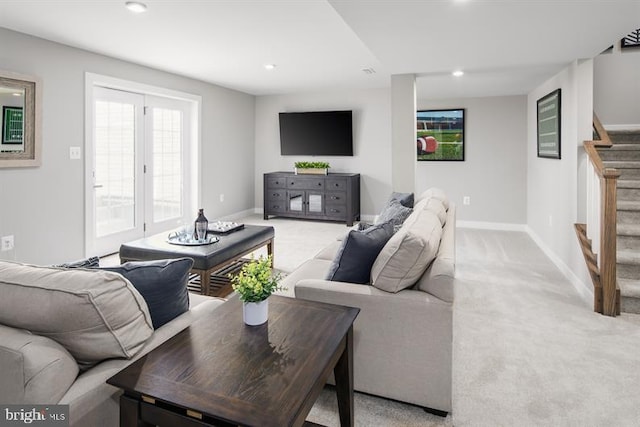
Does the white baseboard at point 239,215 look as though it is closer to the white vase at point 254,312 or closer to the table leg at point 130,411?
the white vase at point 254,312

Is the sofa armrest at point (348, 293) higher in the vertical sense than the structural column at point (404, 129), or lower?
lower

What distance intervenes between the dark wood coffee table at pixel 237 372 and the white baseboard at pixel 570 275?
270 cm

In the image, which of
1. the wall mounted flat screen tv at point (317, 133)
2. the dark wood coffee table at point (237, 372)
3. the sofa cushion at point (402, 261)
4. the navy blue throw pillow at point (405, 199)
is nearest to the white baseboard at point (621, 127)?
the navy blue throw pillow at point (405, 199)

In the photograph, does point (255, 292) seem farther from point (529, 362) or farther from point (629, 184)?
point (629, 184)

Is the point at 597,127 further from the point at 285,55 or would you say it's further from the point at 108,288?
the point at 108,288

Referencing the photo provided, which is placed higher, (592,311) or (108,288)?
(108,288)

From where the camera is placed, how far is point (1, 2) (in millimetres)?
3029

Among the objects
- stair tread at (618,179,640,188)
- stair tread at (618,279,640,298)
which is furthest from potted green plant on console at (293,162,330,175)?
stair tread at (618,279,640,298)

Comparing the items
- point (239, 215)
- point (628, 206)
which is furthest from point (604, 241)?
point (239, 215)

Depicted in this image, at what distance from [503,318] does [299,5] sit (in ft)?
9.26

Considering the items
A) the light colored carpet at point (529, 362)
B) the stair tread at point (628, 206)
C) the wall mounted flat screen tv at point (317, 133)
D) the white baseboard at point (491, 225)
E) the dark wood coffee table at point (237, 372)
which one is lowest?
the light colored carpet at point (529, 362)

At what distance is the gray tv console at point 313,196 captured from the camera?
6758 millimetres

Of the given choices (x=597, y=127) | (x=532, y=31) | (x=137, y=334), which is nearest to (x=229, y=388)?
(x=137, y=334)

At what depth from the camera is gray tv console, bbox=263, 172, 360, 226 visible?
266 inches
